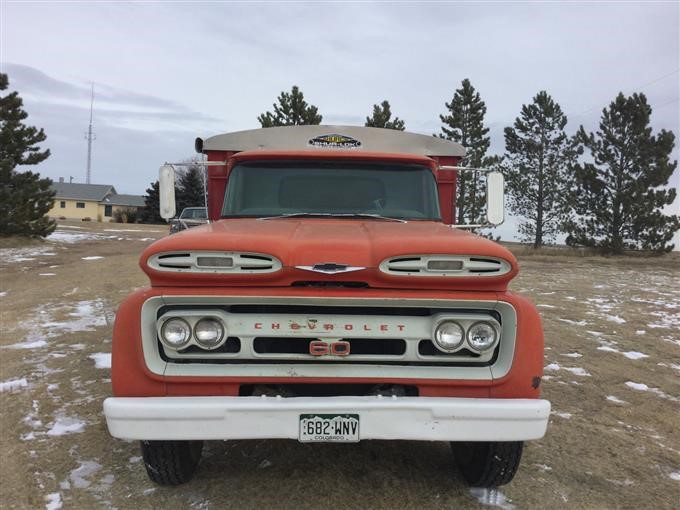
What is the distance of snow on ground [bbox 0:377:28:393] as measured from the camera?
4.96 meters

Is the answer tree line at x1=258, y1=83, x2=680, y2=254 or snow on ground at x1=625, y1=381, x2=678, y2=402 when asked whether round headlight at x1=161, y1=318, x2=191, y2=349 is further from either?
A: tree line at x1=258, y1=83, x2=680, y2=254

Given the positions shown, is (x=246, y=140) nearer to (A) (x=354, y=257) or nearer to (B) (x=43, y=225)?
(A) (x=354, y=257)

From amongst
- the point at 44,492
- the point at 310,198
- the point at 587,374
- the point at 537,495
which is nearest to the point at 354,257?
the point at 310,198

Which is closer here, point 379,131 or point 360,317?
point 360,317

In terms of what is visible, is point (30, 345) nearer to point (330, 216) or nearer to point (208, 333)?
point (330, 216)

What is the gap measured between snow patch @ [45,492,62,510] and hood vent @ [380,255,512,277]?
7.53ft

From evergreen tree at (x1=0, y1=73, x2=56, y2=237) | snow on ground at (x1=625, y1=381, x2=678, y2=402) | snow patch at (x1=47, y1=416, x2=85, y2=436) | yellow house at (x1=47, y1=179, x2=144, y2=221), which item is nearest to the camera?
snow patch at (x1=47, y1=416, x2=85, y2=436)

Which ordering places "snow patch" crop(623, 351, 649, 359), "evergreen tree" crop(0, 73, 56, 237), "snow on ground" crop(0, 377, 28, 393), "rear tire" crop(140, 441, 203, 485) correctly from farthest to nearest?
"evergreen tree" crop(0, 73, 56, 237) < "snow patch" crop(623, 351, 649, 359) < "snow on ground" crop(0, 377, 28, 393) < "rear tire" crop(140, 441, 203, 485)

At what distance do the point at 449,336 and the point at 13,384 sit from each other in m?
4.35

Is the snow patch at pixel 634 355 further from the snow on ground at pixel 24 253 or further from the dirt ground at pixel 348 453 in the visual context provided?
the snow on ground at pixel 24 253

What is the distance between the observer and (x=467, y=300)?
2.70 meters

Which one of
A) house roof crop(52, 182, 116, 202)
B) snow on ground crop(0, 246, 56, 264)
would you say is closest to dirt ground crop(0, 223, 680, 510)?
snow on ground crop(0, 246, 56, 264)

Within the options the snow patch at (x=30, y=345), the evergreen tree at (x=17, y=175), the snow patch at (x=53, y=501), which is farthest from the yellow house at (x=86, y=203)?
the snow patch at (x=53, y=501)

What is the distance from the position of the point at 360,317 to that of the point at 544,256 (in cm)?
2359
